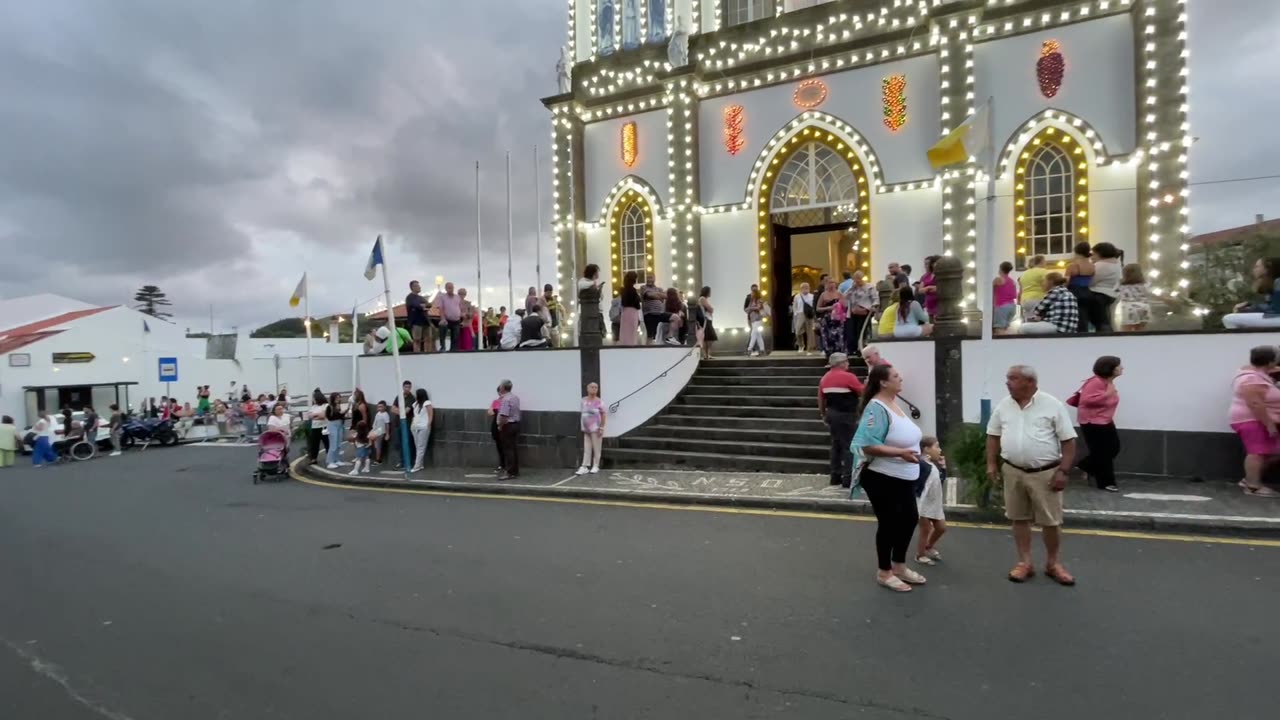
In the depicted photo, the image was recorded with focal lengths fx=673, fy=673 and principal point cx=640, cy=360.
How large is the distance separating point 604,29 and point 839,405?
1457 centimetres

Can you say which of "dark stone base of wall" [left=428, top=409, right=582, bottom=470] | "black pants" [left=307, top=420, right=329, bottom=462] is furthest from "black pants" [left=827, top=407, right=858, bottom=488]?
"black pants" [left=307, top=420, right=329, bottom=462]

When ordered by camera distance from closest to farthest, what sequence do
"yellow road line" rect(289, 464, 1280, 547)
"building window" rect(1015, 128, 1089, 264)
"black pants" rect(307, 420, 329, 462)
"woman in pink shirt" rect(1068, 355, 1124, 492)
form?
"yellow road line" rect(289, 464, 1280, 547)
"woman in pink shirt" rect(1068, 355, 1124, 492)
"building window" rect(1015, 128, 1089, 264)
"black pants" rect(307, 420, 329, 462)

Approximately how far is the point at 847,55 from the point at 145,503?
1653cm

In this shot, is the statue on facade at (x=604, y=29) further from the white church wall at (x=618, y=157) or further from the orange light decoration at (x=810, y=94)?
the orange light decoration at (x=810, y=94)

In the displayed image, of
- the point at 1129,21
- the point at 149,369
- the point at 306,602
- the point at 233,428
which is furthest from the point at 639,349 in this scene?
the point at 149,369

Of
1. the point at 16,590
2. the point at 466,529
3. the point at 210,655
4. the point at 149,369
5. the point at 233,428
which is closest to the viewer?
the point at 210,655

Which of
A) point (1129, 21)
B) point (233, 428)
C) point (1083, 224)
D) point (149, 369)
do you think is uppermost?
point (1129, 21)

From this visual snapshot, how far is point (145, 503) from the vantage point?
1107cm

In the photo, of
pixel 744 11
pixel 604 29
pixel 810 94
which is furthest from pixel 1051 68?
pixel 604 29

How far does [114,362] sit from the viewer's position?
101 ft

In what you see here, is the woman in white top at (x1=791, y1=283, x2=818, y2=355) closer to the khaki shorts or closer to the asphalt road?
the asphalt road

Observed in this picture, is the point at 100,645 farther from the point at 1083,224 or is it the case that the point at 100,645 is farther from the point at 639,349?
the point at 1083,224

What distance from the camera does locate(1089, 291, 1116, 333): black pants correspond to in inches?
360

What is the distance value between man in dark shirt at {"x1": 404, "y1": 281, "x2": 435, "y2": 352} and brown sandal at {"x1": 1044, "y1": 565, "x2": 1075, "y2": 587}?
12251 mm
